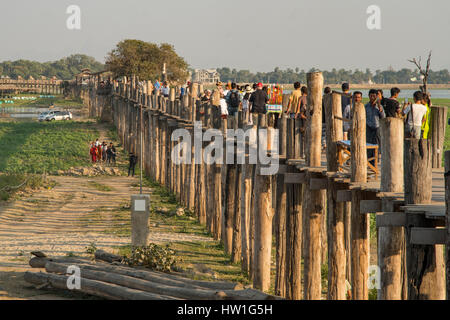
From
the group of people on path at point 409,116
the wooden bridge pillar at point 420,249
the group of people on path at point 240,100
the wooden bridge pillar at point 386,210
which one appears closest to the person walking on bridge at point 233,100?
the group of people on path at point 240,100

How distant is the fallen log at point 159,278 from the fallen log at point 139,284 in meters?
0.18

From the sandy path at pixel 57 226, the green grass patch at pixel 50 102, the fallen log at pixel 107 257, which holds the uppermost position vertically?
the green grass patch at pixel 50 102

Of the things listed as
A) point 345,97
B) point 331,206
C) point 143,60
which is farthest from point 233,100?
point 143,60

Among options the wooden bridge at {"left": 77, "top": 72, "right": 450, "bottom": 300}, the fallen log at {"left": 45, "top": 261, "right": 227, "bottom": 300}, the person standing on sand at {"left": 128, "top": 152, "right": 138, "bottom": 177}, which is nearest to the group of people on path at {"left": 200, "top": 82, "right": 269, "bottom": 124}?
the wooden bridge at {"left": 77, "top": 72, "right": 450, "bottom": 300}

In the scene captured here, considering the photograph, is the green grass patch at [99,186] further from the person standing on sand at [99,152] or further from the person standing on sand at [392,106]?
the person standing on sand at [392,106]

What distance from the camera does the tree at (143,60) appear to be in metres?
70.4

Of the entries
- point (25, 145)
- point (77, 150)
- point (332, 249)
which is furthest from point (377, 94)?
point (25, 145)

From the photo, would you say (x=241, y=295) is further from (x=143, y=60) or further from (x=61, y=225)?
(x=143, y=60)

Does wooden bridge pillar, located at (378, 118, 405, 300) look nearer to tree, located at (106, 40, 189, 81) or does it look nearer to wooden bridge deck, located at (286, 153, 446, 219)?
wooden bridge deck, located at (286, 153, 446, 219)

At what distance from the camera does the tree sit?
70.4 meters

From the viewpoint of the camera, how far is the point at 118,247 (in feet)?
57.6

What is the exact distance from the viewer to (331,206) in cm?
1148
